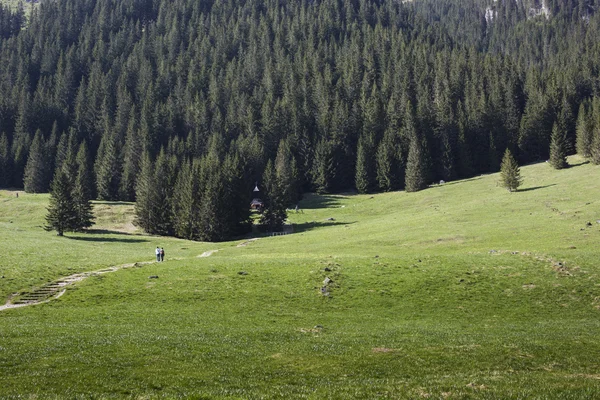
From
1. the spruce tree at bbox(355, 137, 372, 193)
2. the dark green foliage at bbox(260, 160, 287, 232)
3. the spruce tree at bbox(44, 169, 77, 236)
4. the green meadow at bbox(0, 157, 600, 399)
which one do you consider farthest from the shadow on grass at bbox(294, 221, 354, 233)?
the spruce tree at bbox(44, 169, 77, 236)

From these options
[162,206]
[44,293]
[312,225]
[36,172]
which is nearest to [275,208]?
[312,225]

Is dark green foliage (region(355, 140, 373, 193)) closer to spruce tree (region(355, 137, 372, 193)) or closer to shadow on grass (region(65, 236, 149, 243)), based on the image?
spruce tree (region(355, 137, 372, 193))

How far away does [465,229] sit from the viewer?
64375 millimetres

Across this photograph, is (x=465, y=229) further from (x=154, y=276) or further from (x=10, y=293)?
(x=10, y=293)

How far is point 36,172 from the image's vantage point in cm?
14238

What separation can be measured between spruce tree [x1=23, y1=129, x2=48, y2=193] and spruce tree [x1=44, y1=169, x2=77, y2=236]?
231 feet

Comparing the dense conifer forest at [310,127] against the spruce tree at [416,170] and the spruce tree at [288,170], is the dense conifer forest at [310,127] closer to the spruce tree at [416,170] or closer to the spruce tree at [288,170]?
the spruce tree at [416,170]

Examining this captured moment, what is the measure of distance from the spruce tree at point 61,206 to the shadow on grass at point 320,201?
58.8m

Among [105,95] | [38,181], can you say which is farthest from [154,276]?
[105,95]

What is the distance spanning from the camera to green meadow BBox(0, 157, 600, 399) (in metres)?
15.9

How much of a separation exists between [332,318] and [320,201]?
312 ft

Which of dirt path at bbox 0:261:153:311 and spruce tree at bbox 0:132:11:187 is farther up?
spruce tree at bbox 0:132:11:187

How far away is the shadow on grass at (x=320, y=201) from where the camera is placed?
394 ft

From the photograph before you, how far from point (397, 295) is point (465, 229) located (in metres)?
32.9
